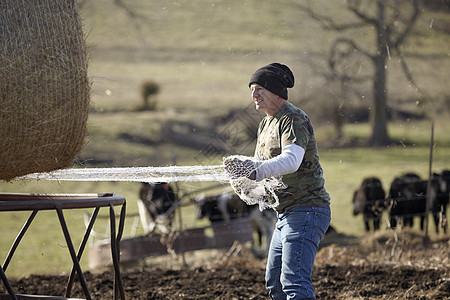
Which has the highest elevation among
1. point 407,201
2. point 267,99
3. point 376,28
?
point 376,28

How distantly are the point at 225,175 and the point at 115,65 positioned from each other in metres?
29.3

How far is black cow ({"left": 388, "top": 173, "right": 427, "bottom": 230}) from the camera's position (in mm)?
9789

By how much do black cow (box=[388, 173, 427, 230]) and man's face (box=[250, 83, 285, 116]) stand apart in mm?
6353

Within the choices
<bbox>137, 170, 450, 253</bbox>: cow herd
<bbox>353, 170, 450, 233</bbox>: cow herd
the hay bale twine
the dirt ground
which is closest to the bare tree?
<bbox>353, 170, 450, 233</bbox>: cow herd

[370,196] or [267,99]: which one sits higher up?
[267,99]

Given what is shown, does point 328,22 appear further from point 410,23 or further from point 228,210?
point 228,210

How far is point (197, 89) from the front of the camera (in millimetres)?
31453

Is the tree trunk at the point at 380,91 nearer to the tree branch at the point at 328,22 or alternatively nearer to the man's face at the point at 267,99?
the tree branch at the point at 328,22

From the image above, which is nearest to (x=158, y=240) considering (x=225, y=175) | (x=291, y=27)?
(x=225, y=175)

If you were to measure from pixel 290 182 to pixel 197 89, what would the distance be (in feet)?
92.1

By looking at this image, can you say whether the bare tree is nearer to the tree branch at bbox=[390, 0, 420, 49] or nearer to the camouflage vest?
the tree branch at bbox=[390, 0, 420, 49]

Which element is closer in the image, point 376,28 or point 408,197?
point 408,197

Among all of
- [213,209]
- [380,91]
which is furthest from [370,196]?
[380,91]

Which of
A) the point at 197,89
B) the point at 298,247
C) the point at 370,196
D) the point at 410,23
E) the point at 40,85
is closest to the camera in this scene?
the point at 40,85
